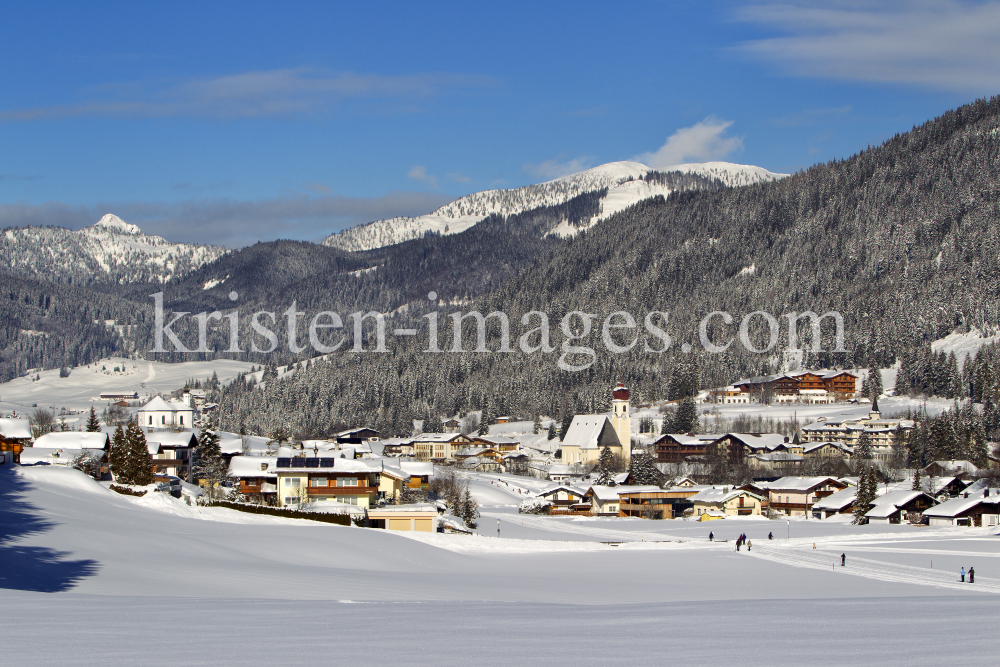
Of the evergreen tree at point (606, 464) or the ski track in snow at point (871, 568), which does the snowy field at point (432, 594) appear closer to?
the ski track in snow at point (871, 568)

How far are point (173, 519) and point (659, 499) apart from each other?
62393 millimetres

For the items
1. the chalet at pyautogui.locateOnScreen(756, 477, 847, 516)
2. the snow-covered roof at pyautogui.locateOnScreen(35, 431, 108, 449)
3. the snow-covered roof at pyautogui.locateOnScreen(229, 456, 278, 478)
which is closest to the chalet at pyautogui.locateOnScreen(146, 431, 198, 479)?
the snow-covered roof at pyautogui.locateOnScreen(35, 431, 108, 449)

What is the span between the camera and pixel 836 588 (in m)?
34.5

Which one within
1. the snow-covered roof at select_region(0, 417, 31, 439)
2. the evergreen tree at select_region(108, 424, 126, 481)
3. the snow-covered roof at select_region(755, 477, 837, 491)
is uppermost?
the snow-covered roof at select_region(0, 417, 31, 439)

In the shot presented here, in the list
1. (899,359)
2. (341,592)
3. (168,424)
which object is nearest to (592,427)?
(168,424)

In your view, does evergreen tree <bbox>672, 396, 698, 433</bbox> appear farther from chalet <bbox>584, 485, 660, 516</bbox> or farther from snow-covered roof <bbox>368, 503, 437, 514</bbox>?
snow-covered roof <bbox>368, 503, 437, 514</bbox>

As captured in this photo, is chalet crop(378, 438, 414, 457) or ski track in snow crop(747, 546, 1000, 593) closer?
ski track in snow crop(747, 546, 1000, 593)

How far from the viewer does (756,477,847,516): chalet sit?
9588 centimetres

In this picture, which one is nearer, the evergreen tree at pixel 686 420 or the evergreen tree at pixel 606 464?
the evergreen tree at pixel 606 464

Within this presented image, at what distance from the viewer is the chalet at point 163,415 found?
11781cm

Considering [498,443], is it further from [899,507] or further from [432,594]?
[432,594]

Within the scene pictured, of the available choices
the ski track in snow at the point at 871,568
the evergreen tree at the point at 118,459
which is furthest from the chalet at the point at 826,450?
the evergreen tree at the point at 118,459

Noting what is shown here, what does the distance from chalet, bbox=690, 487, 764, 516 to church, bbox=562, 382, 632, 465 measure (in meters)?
41.5

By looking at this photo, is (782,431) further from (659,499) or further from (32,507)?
(32,507)
